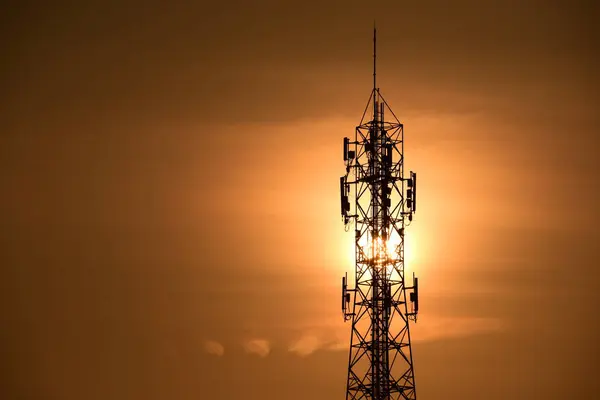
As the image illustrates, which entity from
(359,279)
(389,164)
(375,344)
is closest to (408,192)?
(389,164)

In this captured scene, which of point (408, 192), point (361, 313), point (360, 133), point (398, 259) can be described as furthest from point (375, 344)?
point (360, 133)

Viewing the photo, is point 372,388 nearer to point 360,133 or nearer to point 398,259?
point 398,259

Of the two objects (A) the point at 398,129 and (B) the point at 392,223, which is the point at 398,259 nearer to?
(B) the point at 392,223

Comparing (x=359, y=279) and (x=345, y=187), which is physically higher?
(x=345, y=187)

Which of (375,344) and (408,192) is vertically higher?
(408,192)

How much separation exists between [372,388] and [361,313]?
2.66 meters

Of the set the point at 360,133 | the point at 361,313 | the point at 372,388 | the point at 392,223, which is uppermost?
the point at 360,133

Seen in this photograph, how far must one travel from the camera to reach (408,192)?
2928cm

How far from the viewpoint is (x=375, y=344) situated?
2933 cm

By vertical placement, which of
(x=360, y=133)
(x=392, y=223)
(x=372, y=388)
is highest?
(x=360, y=133)

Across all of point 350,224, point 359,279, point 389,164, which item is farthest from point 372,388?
point 389,164

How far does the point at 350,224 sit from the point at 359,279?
2020mm

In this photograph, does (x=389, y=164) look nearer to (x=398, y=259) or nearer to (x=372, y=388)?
(x=398, y=259)

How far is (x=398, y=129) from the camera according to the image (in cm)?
3005
